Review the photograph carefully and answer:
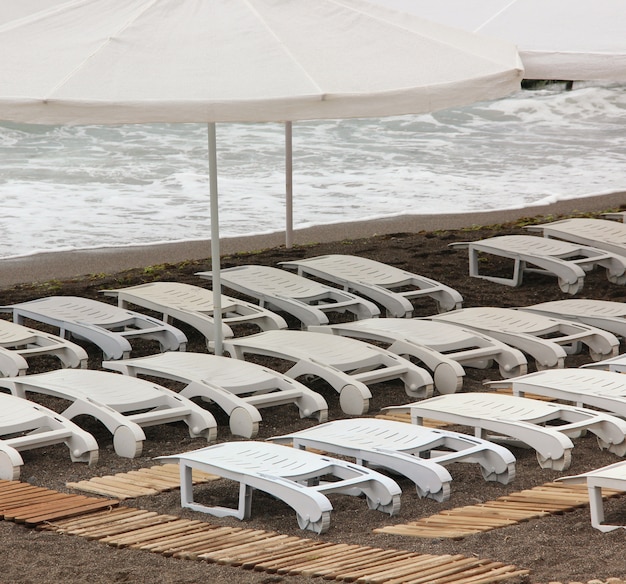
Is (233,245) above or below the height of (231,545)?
below

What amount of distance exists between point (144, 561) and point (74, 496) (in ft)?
2.54

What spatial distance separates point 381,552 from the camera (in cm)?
370

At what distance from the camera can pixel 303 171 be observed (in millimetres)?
18719

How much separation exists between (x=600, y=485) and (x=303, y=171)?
1515 centimetres

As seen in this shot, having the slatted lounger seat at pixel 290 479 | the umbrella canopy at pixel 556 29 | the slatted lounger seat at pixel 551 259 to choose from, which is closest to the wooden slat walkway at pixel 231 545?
the slatted lounger seat at pixel 290 479

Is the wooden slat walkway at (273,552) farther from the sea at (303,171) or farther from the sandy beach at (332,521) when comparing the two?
the sea at (303,171)

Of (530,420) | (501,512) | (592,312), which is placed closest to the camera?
(501,512)

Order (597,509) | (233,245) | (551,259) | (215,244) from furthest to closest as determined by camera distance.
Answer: (233,245) → (551,259) → (215,244) → (597,509)

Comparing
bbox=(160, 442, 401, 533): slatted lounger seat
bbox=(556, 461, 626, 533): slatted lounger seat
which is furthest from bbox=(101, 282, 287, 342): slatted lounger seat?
bbox=(556, 461, 626, 533): slatted lounger seat

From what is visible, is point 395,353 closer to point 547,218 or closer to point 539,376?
point 539,376

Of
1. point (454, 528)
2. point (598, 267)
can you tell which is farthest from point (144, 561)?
point (598, 267)

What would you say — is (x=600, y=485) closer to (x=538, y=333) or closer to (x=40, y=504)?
(x=40, y=504)

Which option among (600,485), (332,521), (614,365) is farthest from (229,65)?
(600,485)

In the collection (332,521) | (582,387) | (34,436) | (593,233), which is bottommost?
(332,521)
